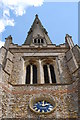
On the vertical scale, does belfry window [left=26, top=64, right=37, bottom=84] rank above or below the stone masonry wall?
above

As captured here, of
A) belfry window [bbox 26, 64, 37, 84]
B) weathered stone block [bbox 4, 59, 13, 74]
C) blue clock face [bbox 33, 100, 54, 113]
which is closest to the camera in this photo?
blue clock face [bbox 33, 100, 54, 113]

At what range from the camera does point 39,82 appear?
16.3 m

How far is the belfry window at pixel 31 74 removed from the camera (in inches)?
661

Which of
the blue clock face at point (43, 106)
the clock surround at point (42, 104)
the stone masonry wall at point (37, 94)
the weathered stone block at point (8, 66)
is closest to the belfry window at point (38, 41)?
the weathered stone block at point (8, 66)

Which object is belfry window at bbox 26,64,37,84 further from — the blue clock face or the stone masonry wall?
the blue clock face

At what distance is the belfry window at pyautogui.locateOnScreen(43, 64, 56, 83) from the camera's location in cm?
1695

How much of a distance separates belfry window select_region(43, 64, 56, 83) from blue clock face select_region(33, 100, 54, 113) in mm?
3452

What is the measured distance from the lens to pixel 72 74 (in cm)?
1591

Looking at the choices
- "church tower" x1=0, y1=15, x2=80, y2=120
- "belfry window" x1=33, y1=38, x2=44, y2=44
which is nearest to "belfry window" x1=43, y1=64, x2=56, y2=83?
"church tower" x1=0, y1=15, x2=80, y2=120

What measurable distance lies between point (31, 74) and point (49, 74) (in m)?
1.42

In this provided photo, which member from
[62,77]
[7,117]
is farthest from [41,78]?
[7,117]

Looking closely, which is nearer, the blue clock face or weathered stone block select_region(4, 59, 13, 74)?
the blue clock face

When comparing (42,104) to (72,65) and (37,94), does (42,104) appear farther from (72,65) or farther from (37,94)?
(72,65)

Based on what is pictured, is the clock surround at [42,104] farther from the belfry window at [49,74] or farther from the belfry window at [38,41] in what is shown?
the belfry window at [38,41]
